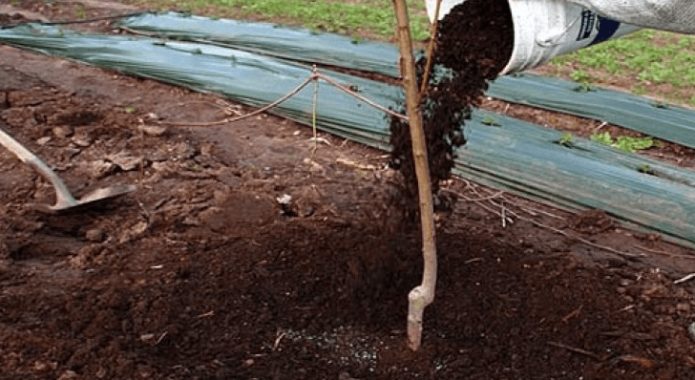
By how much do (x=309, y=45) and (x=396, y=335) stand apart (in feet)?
12.2

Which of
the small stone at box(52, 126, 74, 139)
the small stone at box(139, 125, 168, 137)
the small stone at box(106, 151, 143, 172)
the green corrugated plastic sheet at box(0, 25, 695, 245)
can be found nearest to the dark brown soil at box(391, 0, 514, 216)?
the green corrugated plastic sheet at box(0, 25, 695, 245)

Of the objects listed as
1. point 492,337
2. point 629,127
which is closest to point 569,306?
point 492,337

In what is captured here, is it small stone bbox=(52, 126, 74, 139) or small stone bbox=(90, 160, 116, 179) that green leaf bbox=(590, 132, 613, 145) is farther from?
small stone bbox=(52, 126, 74, 139)

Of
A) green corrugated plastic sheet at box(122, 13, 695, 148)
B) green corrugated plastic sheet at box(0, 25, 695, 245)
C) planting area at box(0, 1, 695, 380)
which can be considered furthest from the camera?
green corrugated plastic sheet at box(122, 13, 695, 148)

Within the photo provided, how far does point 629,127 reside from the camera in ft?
16.1

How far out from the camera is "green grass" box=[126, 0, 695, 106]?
595cm

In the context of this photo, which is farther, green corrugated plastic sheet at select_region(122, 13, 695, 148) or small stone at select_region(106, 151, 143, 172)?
green corrugated plastic sheet at select_region(122, 13, 695, 148)

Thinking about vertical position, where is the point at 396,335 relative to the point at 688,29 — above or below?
below

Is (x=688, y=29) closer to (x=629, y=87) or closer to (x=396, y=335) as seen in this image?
(x=396, y=335)

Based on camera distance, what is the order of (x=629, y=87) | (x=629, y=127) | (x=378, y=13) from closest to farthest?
(x=629, y=127) → (x=629, y=87) → (x=378, y=13)

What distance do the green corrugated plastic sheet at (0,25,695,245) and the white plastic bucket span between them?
147 cm

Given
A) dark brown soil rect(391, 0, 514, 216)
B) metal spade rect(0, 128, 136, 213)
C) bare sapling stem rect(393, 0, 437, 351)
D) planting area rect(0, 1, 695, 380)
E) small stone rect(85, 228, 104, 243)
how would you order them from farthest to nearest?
metal spade rect(0, 128, 136, 213), small stone rect(85, 228, 104, 243), dark brown soil rect(391, 0, 514, 216), planting area rect(0, 1, 695, 380), bare sapling stem rect(393, 0, 437, 351)

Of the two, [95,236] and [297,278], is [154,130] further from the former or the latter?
[297,278]

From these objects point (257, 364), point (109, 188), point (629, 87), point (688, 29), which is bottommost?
point (257, 364)
